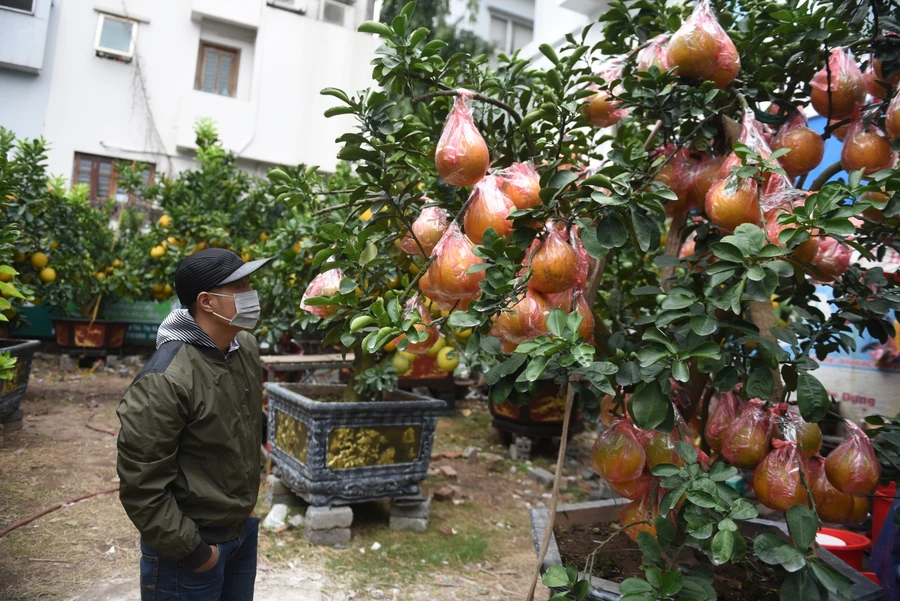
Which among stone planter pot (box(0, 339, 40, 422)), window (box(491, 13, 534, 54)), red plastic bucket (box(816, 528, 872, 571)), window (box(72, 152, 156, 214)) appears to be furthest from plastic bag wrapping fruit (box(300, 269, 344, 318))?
window (box(491, 13, 534, 54))

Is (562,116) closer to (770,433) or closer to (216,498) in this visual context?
(770,433)

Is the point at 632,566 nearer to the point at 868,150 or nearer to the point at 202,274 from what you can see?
the point at 868,150

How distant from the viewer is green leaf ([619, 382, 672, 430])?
1504 millimetres

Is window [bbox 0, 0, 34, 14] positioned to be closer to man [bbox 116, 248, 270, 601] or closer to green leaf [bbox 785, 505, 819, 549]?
man [bbox 116, 248, 270, 601]

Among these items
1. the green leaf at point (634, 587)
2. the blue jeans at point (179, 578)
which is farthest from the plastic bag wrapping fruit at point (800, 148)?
the blue jeans at point (179, 578)

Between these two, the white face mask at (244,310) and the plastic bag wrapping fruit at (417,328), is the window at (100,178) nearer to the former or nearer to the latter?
the white face mask at (244,310)

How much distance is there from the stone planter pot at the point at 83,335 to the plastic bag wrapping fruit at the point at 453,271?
8100 millimetres

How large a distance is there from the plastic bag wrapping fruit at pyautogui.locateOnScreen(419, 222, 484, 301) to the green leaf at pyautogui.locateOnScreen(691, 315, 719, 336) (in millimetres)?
531

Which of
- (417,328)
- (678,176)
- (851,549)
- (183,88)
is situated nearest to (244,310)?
(417,328)

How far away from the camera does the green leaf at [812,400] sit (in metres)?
1.56

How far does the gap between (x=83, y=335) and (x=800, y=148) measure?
8.80 metres

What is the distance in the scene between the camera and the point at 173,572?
189 centimetres

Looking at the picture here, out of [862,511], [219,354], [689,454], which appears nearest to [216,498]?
[219,354]

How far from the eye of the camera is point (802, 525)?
4.95 feet
